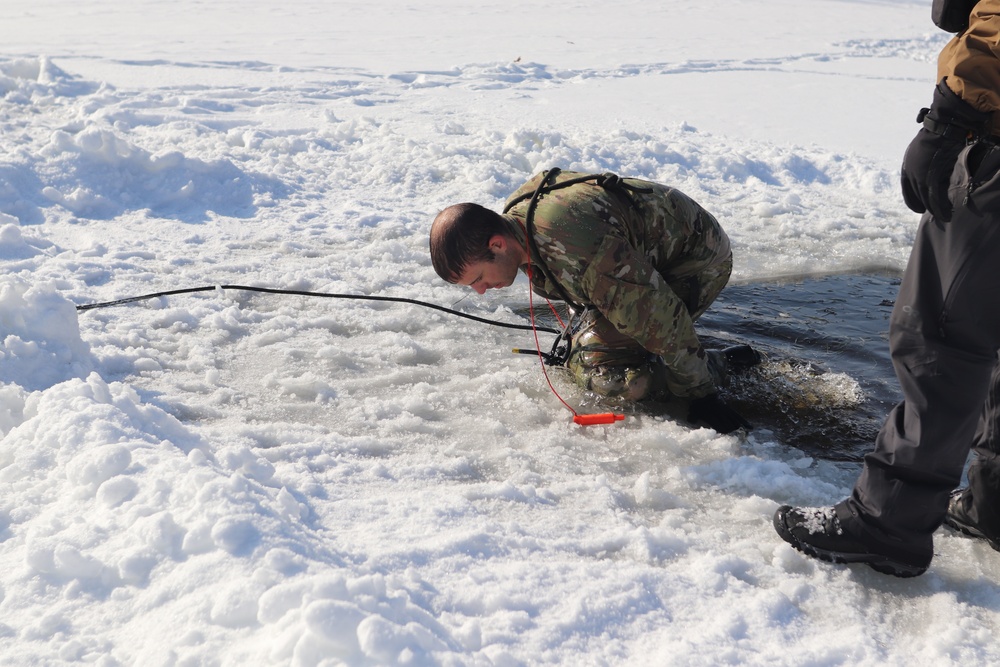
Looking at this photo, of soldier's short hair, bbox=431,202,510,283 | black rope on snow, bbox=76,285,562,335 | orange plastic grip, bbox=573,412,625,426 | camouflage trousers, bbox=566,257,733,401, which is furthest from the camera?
black rope on snow, bbox=76,285,562,335

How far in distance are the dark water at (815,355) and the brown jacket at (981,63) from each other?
5.44ft

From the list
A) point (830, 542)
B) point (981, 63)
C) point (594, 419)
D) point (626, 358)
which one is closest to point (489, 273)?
point (594, 419)

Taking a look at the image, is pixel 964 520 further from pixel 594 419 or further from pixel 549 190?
pixel 549 190

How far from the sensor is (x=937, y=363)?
2.17m

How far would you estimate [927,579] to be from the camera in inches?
95.2

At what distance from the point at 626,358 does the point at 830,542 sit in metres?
1.36

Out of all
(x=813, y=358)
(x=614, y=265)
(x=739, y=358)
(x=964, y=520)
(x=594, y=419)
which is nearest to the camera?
(x=964, y=520)

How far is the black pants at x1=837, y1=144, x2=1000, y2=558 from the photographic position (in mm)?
2047

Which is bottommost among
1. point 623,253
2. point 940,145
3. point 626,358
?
point 626,358

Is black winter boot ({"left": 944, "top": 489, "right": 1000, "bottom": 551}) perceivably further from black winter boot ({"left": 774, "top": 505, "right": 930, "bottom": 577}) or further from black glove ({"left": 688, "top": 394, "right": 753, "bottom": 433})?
black glove ({"left": 688, "top": 394, "right": 753, "bottom": 433})

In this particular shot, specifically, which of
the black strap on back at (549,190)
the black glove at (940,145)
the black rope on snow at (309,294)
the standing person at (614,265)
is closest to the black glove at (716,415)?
the standing person at (614,265)

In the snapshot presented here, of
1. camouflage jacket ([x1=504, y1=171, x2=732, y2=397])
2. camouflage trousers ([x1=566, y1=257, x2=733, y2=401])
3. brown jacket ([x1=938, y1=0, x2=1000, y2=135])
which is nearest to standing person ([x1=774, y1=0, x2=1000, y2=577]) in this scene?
brown jacket ([x1=938, y1=0, x2=1000, y2=135])

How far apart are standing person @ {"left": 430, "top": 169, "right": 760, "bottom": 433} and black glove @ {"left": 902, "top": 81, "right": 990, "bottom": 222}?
1.13 metres

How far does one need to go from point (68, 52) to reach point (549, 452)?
1130cm
